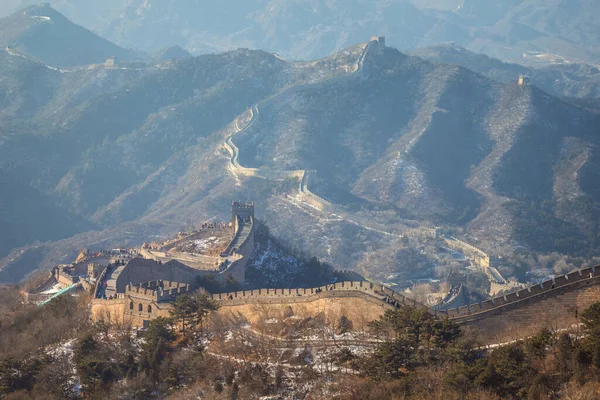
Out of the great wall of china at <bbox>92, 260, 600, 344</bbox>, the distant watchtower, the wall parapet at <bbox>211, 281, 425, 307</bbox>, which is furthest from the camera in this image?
the distant watchtower

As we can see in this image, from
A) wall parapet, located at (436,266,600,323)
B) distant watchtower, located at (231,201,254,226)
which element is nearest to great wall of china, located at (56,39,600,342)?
wall parapet, located at (436,266,600,323)

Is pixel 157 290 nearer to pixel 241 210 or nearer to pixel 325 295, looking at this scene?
pixel 325 295

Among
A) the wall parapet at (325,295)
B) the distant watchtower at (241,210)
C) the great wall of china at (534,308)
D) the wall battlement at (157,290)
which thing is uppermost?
the distant watchtower at (241,210)

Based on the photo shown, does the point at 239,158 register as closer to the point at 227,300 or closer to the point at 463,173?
the point at 463,173

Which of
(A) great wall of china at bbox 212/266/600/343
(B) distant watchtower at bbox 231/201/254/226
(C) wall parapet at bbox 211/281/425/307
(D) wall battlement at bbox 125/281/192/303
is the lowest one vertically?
(A) great wall of china at bbox 212/266/600/343

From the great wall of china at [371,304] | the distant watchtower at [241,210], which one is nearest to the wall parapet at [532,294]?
the great wall of china at [371,304]

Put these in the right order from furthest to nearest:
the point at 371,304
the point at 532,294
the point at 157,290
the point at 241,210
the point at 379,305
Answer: the point at 241,210 < the point at 157,290 < the point at 371,304 < the point at 379,305 < the point at 532,294

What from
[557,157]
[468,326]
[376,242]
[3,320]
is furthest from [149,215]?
[468,326]

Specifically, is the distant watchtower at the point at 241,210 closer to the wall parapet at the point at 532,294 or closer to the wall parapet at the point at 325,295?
the wall parapet at the point at 325,295

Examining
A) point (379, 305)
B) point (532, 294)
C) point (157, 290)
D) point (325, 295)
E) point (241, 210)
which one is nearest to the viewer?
point (532, 294)

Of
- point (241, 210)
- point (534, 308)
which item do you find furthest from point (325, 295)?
point (241, 210)

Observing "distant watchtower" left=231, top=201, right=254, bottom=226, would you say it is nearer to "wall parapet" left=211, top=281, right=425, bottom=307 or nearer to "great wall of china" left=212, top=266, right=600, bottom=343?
"wall parapet" left=211, top=281, right=425, bottom=307
